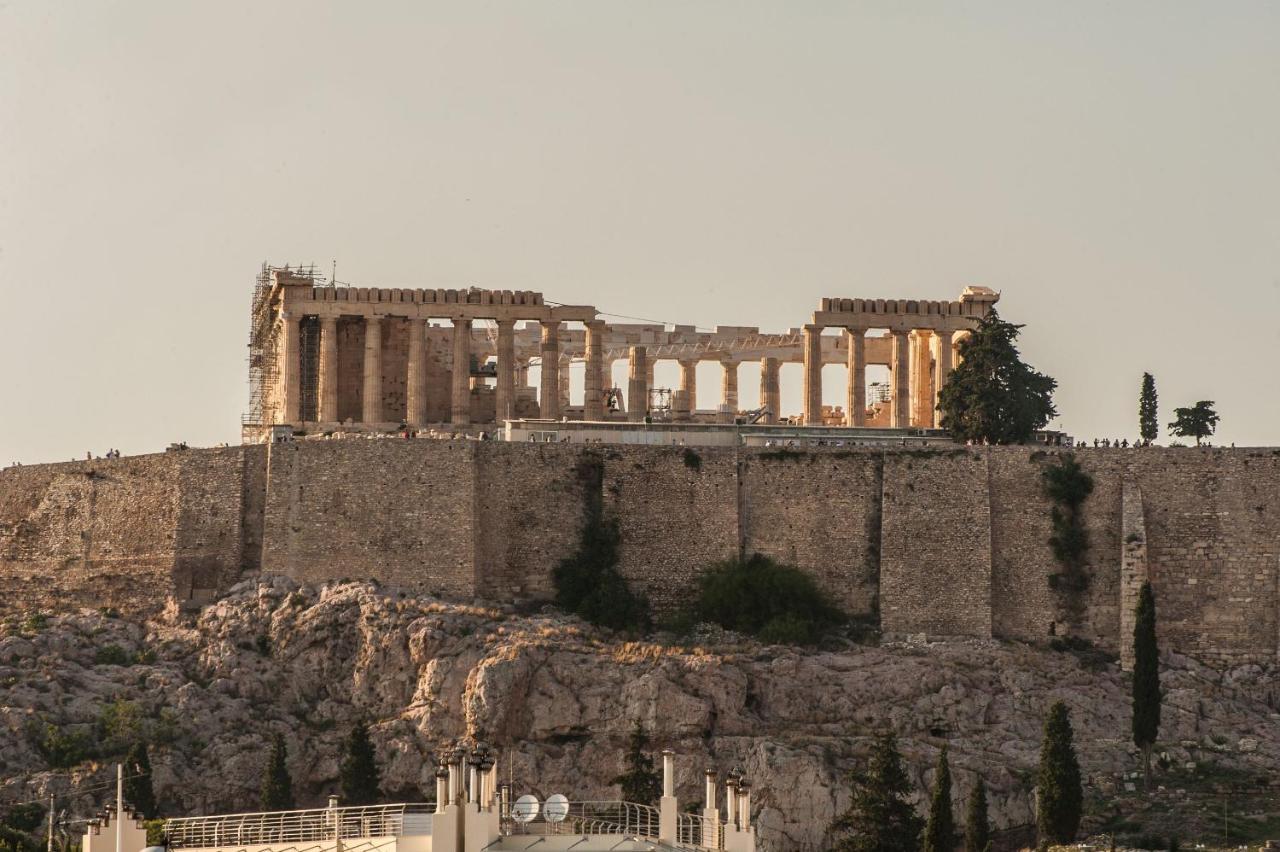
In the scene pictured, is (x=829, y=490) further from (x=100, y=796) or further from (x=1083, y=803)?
(x=100, y=796)

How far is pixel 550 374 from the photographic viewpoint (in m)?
89.4

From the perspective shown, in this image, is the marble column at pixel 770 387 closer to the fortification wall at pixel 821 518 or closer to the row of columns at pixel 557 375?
the row of columns at pixel 557 375

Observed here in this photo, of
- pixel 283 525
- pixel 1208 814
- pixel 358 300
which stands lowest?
pixel 1208 814

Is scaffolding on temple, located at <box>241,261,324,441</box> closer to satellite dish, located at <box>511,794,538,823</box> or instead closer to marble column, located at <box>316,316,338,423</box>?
marble column, located at <box>316,316,338,423</box>

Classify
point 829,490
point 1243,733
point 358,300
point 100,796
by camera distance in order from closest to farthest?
point 100,796 → point 1243,733 → point 829,490 → point 358,300

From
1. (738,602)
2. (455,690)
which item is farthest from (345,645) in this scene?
(738,602)

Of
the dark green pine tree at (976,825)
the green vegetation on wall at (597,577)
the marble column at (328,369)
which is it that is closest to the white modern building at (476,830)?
the dark green pine tree at (976,825)

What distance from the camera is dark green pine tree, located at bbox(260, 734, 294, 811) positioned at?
71312mm

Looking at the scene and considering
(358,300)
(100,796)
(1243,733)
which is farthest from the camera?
(358,300)

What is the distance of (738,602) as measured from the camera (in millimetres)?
79438

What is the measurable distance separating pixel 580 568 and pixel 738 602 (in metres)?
3.61

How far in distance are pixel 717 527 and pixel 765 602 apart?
8.14ft

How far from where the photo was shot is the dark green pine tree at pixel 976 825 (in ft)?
228

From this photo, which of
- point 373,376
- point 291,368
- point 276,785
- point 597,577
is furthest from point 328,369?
point 276,785
